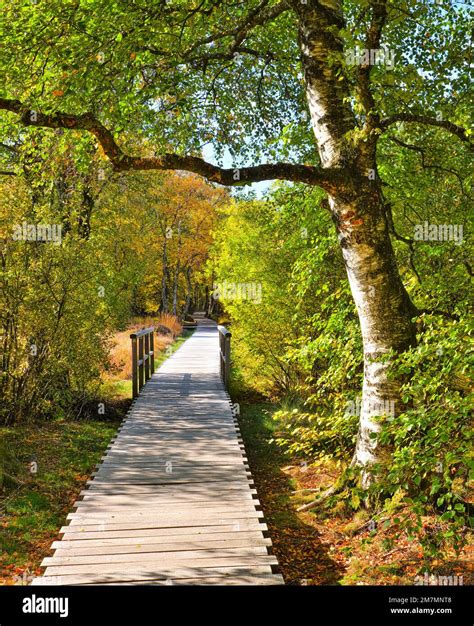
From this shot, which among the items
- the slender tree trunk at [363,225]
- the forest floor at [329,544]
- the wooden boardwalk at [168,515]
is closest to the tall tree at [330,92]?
the slender tree trunk at [363,225]

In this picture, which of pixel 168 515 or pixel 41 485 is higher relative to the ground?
pixel 168 515

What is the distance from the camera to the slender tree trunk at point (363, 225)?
536 cm

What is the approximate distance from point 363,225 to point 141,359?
27.0 ft

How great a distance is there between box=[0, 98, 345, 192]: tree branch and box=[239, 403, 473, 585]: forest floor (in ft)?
10.1

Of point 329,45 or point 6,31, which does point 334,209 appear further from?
point 6,31

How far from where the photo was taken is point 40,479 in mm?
7551

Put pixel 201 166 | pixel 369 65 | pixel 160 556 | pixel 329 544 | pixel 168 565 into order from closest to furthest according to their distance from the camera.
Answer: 1. pixel 168 565
2. pixel 160 556
3. pixel 369 65
4. pixel 201 166
5. pixel 329 544

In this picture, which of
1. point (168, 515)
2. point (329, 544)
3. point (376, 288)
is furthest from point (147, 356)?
point (376, 288)

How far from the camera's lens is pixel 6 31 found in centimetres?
659

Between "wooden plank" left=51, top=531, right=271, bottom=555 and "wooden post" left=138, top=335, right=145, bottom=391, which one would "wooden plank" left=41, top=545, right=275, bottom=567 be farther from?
"wooden post" left=138, top=335, right=145, bottom=391

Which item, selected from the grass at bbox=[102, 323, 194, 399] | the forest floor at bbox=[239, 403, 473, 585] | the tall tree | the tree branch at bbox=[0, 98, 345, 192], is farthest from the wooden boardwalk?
the grass at bbox=[102, 323, 194, 399]

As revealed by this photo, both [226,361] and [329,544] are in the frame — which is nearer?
[329,544]

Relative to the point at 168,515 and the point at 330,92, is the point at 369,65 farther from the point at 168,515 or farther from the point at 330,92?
the point at 168,515

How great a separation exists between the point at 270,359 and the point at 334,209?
23.9 ft
